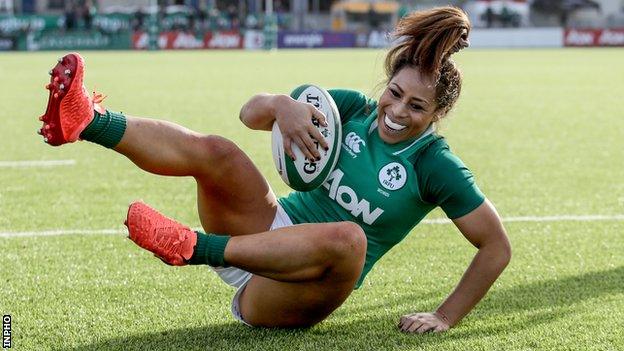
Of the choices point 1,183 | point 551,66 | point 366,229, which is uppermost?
point 366,229

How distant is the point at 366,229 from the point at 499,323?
2.19 ft

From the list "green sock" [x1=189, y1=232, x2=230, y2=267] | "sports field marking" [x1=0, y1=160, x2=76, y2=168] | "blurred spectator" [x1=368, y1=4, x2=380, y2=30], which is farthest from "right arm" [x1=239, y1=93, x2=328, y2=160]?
"blurred spectator" [x1=368, y1=4, x2=380, y2=30]

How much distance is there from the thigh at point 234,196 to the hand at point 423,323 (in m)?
0.66

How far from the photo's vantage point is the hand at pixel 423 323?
12.5 feet

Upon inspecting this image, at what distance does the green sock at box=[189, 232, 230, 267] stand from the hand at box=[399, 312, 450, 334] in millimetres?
822

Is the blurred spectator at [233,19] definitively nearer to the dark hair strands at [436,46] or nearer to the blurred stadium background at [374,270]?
the blurred stadium background at [374,270]

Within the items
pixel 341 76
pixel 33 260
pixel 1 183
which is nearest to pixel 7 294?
pixel 33 260

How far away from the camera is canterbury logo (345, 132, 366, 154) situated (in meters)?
3.86

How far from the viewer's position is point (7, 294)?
4375 mm

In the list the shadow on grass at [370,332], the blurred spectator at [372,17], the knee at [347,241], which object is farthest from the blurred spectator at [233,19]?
the knee at [347,241]

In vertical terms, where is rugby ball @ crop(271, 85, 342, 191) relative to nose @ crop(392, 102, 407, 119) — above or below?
below

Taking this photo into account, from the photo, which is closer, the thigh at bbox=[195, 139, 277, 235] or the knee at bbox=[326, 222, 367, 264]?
the knee at bbox=[326, 222, 367, 264]

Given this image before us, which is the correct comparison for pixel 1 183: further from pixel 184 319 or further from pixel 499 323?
pixel 499 323

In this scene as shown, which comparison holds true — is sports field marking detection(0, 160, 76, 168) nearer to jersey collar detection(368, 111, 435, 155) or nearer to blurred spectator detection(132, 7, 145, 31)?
jersey collar detection(368, 111, 435, 155)
